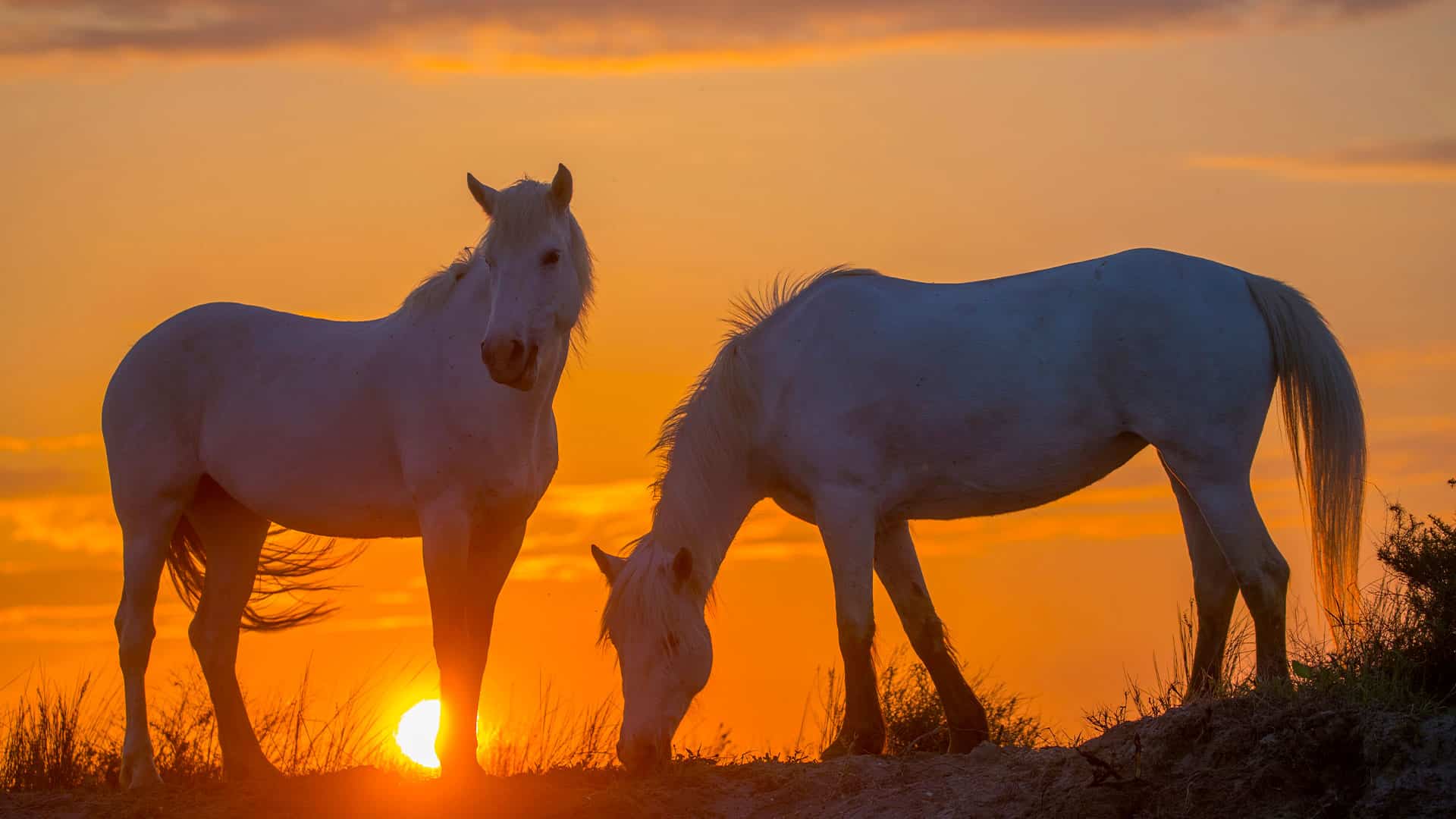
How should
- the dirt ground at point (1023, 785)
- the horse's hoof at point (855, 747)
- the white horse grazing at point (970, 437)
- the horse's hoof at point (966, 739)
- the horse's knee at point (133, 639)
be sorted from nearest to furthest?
the dirt ground at point (1023, 785)
the white horse grazing at point (970, 437)
the horse's hoof at point (855, 747)
the horse's hoof at point (966, 739)
the horse's knee at point (133, 639)

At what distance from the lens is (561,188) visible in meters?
6.61

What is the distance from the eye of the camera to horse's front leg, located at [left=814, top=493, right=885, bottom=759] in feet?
23.1

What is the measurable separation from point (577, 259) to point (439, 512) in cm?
130

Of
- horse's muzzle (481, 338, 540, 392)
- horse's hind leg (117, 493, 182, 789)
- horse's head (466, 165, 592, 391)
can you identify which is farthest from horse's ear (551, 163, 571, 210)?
horse's hind leg (117, 493, 182, 789)

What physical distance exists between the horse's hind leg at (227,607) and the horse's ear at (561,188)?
2.81 metres

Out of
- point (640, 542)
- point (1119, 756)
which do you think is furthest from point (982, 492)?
point (1119, 756)

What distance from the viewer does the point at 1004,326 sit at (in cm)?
731

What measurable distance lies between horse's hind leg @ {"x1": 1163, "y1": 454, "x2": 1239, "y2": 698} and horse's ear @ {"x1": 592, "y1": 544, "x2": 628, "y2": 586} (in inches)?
105

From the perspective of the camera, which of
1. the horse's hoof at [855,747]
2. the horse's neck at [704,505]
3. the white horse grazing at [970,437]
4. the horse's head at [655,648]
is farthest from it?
the horse's neck at [704,505]

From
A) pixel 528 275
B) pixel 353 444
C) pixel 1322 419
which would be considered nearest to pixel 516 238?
pixel 528 275

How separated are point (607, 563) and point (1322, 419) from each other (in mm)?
3463

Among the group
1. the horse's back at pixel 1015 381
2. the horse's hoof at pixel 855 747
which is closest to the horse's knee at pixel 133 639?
the horse's back at pixel 1015 381

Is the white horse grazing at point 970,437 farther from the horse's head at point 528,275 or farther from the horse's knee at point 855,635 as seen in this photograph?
the horse's head at point 528,275

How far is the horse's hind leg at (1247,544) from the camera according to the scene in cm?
673
